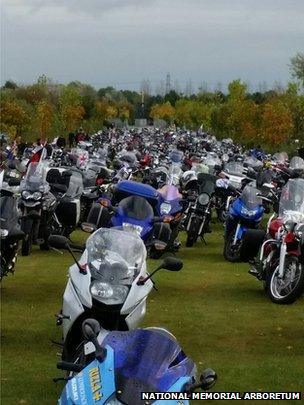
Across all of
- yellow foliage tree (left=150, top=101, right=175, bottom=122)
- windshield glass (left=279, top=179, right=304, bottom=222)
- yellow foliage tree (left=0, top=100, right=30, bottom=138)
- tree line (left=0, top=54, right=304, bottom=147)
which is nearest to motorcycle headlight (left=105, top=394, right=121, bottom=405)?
windshield glass (left=279, top=179, right=304, bottom=222)

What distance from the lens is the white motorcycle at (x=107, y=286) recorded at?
5059 mm

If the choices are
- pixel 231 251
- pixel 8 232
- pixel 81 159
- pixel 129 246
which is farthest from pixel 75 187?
pixel 81 159

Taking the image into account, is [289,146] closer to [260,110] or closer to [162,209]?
[260,110]

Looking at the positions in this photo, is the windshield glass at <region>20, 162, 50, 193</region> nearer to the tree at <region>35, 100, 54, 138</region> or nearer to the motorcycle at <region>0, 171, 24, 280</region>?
the motorcycle at <region>0, 171, 24, 280</region>

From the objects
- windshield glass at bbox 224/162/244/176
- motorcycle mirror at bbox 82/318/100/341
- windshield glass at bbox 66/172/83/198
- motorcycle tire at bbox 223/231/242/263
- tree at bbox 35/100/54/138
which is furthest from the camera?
tree at bbox 35/100/54/138

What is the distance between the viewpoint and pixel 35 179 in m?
11.9

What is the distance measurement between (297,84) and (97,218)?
148 ft

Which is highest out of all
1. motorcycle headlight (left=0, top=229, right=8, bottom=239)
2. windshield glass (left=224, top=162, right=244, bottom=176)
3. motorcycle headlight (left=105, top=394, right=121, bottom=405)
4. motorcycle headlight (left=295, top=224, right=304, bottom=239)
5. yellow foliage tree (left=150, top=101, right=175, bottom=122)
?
motorcycle headlight (left=105, top=394, right=121, bottom=405)

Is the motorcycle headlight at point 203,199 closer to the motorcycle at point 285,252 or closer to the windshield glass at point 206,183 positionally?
the windshield glass at point 206,183

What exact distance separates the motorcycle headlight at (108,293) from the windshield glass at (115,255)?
4 centimetres

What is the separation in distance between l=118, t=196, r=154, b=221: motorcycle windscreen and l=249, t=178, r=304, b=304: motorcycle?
1.67 metres

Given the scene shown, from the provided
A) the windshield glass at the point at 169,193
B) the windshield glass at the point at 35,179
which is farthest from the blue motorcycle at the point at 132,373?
the windshield glass at the point at 169,193

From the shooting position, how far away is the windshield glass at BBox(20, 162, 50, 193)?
38.9ft

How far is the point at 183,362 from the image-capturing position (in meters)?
3.49
